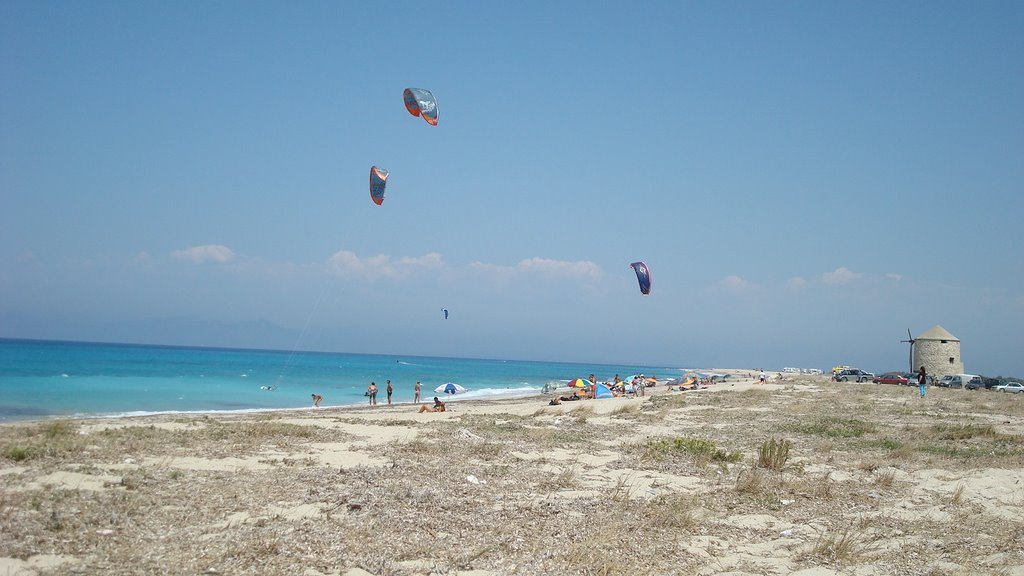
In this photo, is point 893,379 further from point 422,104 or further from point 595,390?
point 422,104

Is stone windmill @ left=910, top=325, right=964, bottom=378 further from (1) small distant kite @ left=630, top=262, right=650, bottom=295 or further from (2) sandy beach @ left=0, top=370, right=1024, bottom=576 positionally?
(2) sandy beach @ left=0, top=370, right=1024, bottom=576

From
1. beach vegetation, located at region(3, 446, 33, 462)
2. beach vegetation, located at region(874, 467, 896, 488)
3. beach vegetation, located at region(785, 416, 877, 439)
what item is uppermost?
beach vegetation, located at region(3, 446, 33, 462)

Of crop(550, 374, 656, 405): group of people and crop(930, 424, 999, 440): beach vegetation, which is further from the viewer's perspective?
crop(550, 374, 656, 405): group of people

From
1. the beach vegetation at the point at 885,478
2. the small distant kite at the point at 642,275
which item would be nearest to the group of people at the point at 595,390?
the small distant kite at the point at 642,275

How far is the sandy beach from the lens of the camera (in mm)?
6215

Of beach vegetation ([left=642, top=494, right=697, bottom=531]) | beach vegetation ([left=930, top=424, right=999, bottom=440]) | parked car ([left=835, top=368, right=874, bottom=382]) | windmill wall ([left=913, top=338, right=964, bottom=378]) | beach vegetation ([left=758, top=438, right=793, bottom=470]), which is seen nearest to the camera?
beach vegetation ([left=642, top=494, right=697, bottom=531])

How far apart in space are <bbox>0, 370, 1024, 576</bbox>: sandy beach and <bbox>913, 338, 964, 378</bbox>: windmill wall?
39874mm

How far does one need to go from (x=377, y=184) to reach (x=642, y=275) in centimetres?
1474

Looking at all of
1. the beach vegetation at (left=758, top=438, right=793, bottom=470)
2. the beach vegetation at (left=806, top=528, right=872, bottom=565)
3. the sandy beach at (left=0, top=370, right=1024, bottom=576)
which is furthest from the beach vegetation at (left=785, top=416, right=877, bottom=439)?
the beach vegetation at (left=806, top=528, right=872, bottom=565)

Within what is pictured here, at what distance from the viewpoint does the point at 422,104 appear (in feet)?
70.5

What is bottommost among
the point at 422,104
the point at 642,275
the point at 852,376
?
the point at 852,376

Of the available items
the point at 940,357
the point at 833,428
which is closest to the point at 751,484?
the point at 833,428

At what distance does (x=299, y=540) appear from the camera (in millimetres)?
6387

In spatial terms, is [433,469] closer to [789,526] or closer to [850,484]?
[789,526]
